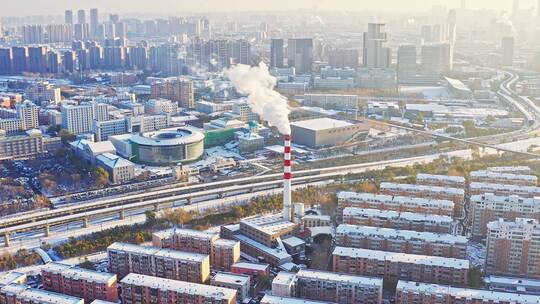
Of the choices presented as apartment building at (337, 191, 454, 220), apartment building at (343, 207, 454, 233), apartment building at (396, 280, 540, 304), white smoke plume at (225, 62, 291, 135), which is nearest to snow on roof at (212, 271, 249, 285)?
apartment building at (396, 280, 540, 304)

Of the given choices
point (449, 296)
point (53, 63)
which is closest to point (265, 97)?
point (449, 296)

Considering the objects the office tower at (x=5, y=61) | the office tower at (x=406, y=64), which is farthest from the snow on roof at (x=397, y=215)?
the office tower at (x=5, y=61)

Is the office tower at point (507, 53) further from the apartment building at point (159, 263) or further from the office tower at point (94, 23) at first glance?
the office tower at point (94, 23)

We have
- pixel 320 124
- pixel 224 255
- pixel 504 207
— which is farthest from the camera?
pixel 320 124

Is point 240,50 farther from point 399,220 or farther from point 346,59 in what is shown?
point 399,220

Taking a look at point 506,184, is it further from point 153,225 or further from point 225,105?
point 225,105

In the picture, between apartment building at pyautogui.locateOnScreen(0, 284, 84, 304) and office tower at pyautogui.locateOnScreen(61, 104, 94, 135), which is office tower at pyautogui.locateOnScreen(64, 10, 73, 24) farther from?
apartment building at pyautogui.locateOnScreen(0, 284, 84, 304)

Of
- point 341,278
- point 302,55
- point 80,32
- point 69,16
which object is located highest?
point 69,16
